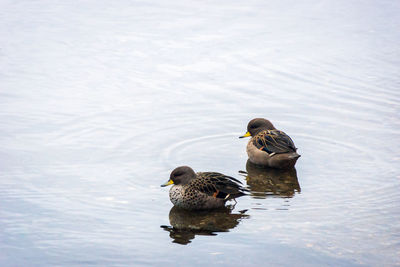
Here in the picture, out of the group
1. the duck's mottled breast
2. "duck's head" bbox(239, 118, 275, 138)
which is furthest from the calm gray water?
"duck's head" bbox(239, 118, 275, 138)

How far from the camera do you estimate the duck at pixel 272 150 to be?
11211 mm

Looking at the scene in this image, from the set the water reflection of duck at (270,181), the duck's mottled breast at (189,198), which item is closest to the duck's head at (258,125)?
the water reflection of duck at (270,181)

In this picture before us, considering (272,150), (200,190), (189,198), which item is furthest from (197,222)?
(272,150)

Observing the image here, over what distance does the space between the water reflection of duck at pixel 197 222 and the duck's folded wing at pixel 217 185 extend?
9.7 inches

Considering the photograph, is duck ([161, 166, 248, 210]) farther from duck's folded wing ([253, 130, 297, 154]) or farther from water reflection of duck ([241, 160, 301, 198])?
duck's folded wing ([253, 130, 297, 154])

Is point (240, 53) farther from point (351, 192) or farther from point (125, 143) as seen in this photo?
point (351, 192)

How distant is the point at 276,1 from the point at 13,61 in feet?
27.4

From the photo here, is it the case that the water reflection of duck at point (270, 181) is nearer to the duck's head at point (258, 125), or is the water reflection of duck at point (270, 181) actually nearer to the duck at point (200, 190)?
the duck at point (200, 190)

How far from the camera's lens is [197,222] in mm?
9320

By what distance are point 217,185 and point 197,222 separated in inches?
28.9

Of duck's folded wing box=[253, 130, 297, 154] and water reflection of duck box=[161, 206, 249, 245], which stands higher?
duck's folded wing box=[253, 130, 297, 154]

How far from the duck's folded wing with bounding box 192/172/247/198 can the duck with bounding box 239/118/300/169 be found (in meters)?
1.39

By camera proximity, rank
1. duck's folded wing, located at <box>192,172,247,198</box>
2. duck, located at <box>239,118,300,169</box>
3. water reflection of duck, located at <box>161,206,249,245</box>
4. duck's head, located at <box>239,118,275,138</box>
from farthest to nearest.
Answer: duck's head, located at <box>239,118,275,138</box>
duck, located at <box>239,118,300,169</box>
duck's folded wing, located at <box>192,172,247,198</box>
water reflection of duck, located at <box>161,206,249,245</box>

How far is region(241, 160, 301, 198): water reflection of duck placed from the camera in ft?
33.9
